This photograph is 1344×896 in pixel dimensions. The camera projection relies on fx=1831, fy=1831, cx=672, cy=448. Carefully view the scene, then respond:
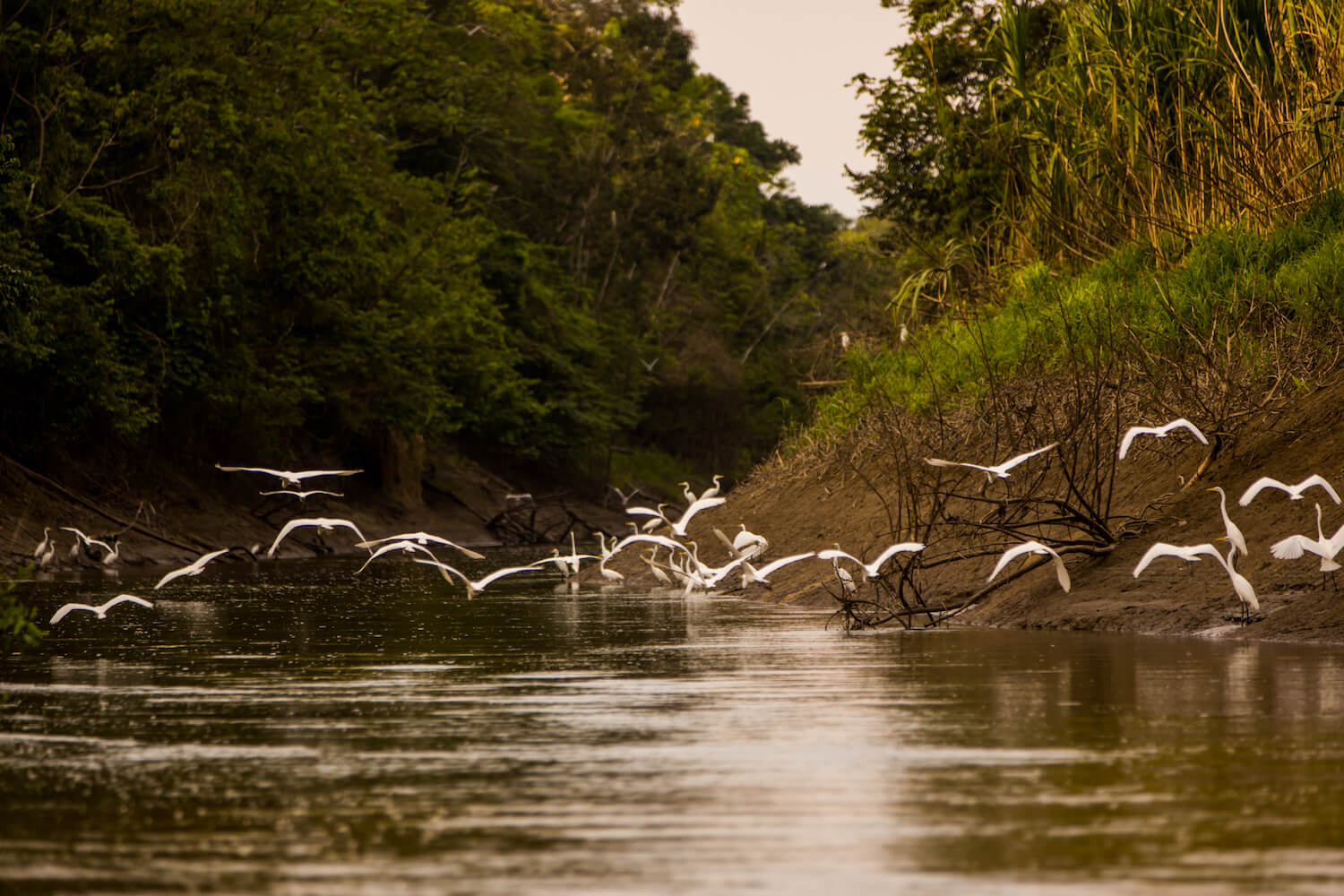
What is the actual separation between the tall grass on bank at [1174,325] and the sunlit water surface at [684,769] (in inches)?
110

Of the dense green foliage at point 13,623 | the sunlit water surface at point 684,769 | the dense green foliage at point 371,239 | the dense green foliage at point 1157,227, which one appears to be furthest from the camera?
the dense green foliage at point 371,239

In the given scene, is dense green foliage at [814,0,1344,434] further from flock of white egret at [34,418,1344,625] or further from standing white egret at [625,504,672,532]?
standing white egret at [625,504,672,532]

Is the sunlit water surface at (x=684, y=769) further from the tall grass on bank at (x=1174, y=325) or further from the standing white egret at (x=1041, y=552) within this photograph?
the tall grass on bank at (x=1174, y=325)

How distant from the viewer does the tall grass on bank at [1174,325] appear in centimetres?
1179

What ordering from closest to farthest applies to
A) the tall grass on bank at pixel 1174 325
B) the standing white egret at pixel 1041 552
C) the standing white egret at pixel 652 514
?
the standing white egret at pixel 1041 552 → the tall grass on bank at pixel 1174 325 → the standing white egret at pixel 652 514

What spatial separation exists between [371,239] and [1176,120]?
18671 mm

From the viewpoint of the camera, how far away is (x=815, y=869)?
159 inches

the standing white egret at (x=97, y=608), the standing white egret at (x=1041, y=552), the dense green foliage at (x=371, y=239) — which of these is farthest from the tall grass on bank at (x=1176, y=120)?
the standing white egret at (x=97, y=608)

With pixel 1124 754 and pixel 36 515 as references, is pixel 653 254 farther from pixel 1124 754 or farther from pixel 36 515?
pixel 1124 754

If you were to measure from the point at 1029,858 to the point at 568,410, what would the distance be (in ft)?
138

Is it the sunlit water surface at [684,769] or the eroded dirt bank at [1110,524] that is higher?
the eroded dirt bank at [1110,524]

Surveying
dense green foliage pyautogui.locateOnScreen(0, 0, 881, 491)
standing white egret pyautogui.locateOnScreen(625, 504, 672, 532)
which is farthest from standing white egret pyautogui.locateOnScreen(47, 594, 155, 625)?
dense green foliage pyautogui.locateOnScreen(0, 0, 881, 491)

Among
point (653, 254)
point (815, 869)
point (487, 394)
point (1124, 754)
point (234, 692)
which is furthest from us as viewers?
point (653, 254)

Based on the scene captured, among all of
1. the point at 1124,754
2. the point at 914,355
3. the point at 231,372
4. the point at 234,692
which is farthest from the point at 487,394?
the point at 1124,754
